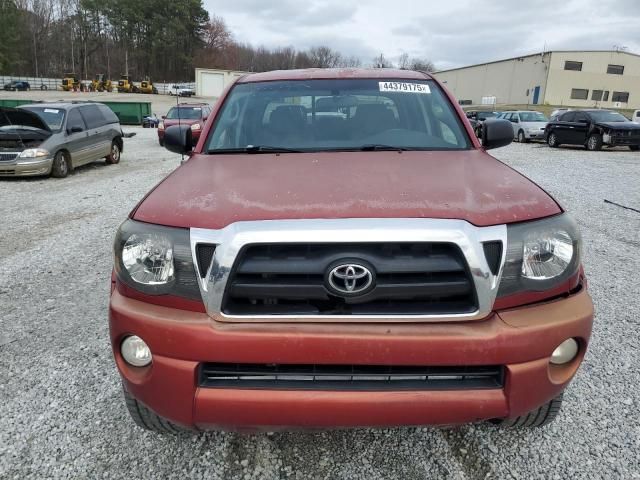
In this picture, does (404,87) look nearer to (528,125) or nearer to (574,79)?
(528,125)

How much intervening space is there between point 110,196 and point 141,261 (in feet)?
25.3

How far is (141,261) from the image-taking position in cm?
182

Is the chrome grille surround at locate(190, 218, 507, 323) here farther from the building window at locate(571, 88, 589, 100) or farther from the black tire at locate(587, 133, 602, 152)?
the building window at locate(571, 88, 589, 100)

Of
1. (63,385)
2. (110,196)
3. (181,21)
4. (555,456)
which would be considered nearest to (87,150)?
(110,196)

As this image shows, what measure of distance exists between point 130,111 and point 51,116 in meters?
20.8

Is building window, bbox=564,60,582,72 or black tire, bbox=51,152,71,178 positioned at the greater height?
building window, bbox=564,60,582,72

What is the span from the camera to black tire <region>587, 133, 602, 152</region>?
1756 centimetres

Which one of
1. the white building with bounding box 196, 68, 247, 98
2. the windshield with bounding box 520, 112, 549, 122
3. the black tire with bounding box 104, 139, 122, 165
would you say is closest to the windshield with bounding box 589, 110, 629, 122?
the windshield with bounding box 520, 112, 549, 122

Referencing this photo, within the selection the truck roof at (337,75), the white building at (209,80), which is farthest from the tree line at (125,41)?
the truck roof at (337,75)

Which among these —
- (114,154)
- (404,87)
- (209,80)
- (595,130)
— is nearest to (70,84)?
(209,80)

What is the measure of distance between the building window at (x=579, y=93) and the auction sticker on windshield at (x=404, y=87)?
215 feet

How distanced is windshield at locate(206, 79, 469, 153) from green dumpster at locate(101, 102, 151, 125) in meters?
29.7

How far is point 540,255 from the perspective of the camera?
5.90 ft

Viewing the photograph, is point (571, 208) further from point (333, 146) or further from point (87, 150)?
point (87, 150)
